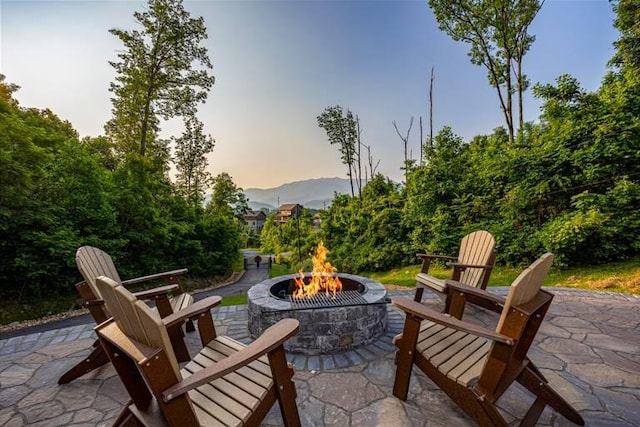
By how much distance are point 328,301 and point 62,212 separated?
570 cm

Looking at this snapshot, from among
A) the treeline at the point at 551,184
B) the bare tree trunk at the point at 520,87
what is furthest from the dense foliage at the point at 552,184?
the bare tree trunk at the point at 520,87

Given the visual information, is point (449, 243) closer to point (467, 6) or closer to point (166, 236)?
point (166, 236)

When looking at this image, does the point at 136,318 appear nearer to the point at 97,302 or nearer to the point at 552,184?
the point at 97,302

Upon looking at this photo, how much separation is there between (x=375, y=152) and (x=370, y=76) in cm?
740

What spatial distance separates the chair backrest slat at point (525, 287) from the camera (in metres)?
1.23

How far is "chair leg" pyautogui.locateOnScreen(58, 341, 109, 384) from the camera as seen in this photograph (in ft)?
6.72

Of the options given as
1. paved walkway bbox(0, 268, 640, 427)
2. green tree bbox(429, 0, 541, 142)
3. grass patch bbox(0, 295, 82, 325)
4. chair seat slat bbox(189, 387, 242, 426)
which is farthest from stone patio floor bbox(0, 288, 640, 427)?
green tree bbox(429, 0, 541, 142)

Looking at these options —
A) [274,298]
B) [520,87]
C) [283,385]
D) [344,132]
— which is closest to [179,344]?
[274,298]

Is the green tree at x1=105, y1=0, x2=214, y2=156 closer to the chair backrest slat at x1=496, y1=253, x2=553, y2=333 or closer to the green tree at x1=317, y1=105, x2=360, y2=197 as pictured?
the green tree at x1=317, y1=105, x2=360, y2=197

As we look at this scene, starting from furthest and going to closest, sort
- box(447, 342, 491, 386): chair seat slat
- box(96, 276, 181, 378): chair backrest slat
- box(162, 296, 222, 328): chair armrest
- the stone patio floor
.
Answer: the stone patio floor, box(162, 296, 222, 328): chair armrest, box(447, 342, 491, 386): chair seat slat, box(96, 276, 181, 378): chair backrest slat

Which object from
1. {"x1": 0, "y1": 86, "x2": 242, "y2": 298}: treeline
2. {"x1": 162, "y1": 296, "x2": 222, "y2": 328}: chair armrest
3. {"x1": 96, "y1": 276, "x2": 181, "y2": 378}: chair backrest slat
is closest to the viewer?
{"x1": 96, "y1": 276, "x2": 181, "y2": 378}: chair backrest slat

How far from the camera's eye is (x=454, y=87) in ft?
37.0

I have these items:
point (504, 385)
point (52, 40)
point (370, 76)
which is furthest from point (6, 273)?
point (370, 76)

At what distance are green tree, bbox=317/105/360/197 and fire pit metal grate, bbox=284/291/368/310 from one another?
44.5ft
